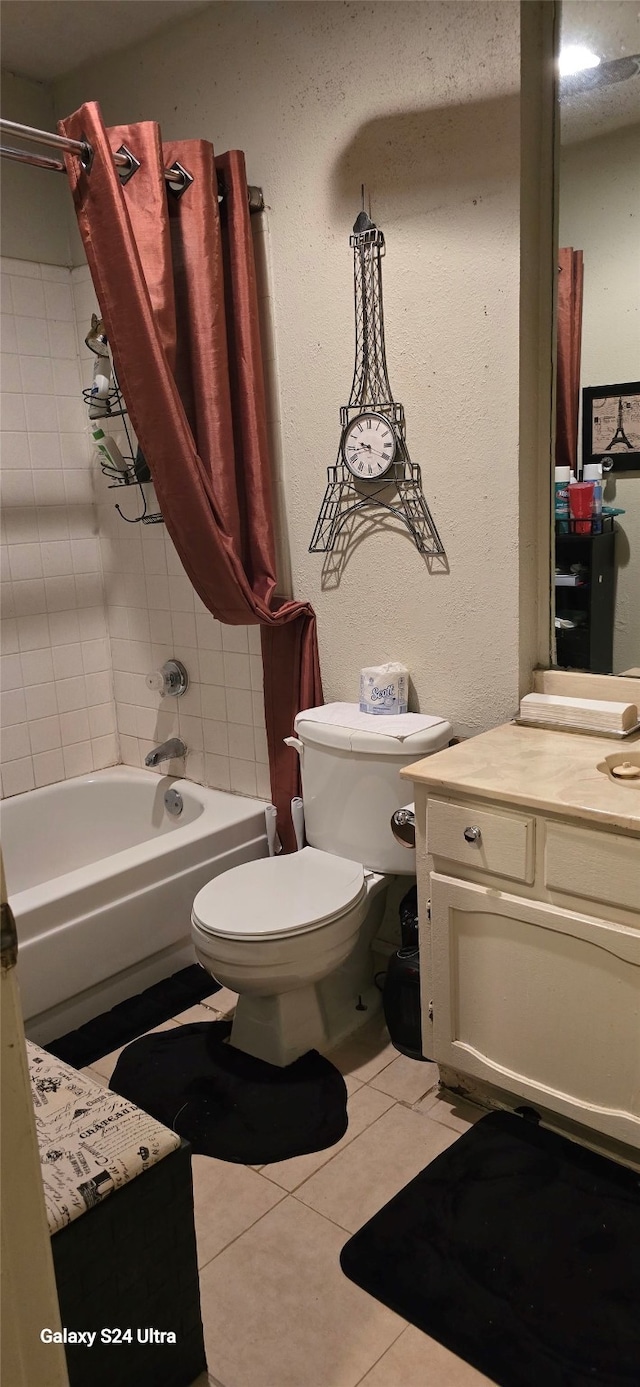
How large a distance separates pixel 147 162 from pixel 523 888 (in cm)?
179

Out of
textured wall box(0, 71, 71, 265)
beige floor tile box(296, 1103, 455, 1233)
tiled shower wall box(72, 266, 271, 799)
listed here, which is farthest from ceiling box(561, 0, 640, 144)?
beige floor tile box(296, 1103, 455, 1233)

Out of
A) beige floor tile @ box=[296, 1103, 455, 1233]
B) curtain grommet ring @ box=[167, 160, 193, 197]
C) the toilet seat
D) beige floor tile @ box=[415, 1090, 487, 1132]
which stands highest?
curtain grommet ring @ box=[167, 160, 193, 197]

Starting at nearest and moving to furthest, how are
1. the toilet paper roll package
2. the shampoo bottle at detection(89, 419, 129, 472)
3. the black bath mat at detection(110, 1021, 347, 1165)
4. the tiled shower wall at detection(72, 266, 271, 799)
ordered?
the black bath mat at detection(110, 1021, 347, 1165), the toilet paper roll package, the shampoo bottle at detection(89, 419, 129, 472), the tiled shower wall at detection(72, 266, 271, 799)

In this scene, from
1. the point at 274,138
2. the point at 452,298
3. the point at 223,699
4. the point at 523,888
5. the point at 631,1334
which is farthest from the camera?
the point at 223,699

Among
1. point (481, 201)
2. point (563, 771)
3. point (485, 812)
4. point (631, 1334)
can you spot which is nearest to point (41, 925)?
point (485, 812)

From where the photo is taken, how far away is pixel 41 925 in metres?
2.12

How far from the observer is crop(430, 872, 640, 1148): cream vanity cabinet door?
5.19ft

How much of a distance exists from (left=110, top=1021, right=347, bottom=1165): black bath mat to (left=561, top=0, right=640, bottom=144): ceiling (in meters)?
2.06

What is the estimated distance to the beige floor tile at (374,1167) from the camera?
1.69m

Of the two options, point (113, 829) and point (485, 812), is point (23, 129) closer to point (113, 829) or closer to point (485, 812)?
point (485, 812)

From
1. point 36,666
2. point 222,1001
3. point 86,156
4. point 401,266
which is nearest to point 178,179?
point 86,156

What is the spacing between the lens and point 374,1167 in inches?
70.1

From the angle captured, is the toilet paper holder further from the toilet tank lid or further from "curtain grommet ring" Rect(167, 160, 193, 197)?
"curtain grommet ring" Rect(167, 160, 193, 197)

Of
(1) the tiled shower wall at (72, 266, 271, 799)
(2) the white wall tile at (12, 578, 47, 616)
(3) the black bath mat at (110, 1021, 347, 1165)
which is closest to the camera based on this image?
(3) the black bath mat at (110, 1021, 347, 1165)
